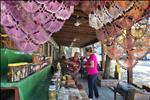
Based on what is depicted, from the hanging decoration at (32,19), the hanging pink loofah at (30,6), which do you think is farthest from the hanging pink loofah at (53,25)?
the hanging pink loofah at (30,6)

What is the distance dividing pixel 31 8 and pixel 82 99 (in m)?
2.62

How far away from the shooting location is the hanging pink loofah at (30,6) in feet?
5.51

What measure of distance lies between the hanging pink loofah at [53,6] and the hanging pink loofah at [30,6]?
0.19ft

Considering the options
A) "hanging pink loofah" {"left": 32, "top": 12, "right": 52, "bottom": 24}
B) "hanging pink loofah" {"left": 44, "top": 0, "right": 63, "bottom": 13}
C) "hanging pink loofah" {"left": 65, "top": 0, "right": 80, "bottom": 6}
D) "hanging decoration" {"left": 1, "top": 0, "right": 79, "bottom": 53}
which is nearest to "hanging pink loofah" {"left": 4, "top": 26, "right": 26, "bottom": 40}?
"hanging decoration" {"left": 1, "top": 0, "right": 79, "bottom": 53}

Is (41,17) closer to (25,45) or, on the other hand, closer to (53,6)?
(53,6)

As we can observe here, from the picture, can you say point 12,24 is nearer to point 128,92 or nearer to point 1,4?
point 1,4

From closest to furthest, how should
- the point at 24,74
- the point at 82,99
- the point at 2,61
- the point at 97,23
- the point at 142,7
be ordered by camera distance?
the point at 142,7
the point at 2,61
the point at 24,74
the point at 97,23
the point at 82,99

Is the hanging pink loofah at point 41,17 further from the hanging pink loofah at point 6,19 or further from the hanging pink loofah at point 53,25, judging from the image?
the hanging pink loofah at point 6,19

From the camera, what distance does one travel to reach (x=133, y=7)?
229 cm

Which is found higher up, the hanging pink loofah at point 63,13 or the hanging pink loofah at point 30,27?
the hanging pink loofah at point 63,13

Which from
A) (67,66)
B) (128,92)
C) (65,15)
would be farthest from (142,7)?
(67,66)

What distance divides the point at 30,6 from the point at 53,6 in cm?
15

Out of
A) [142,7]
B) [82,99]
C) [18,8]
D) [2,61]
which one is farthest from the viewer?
[82,99]

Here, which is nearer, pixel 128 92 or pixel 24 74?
pixel 24 74
